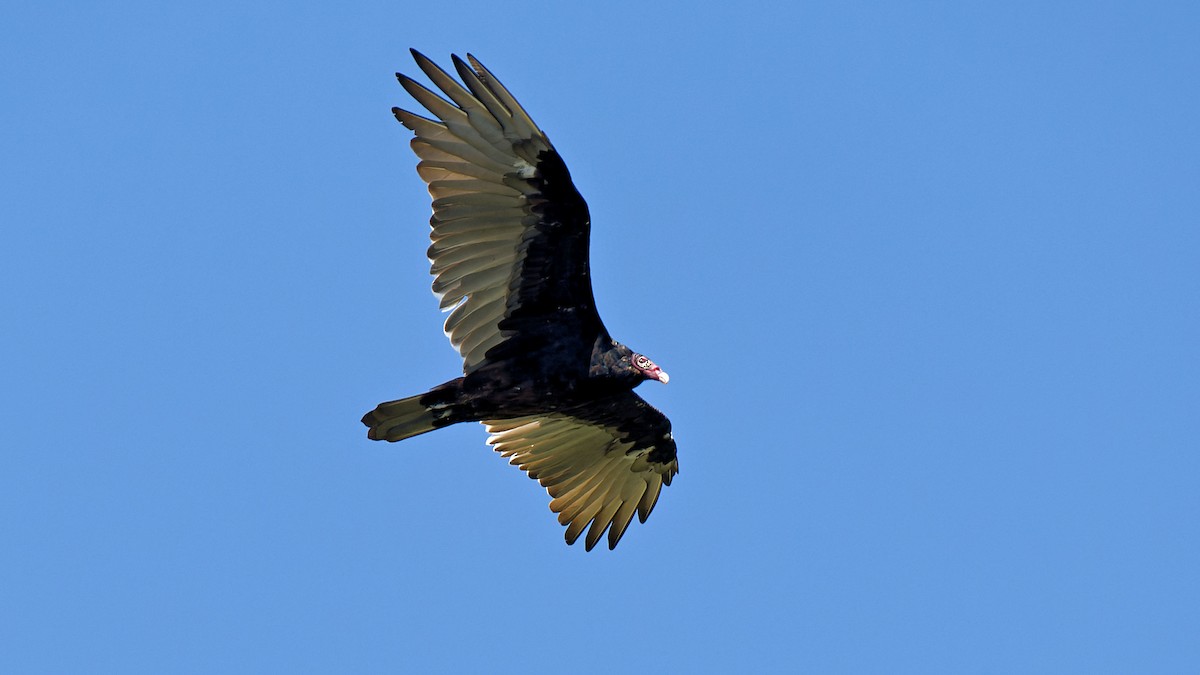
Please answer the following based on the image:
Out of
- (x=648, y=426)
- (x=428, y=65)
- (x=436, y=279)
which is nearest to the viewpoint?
(x=428, y=65)

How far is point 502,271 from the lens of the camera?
31.9ft

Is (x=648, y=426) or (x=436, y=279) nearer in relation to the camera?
(x=436, y=279)

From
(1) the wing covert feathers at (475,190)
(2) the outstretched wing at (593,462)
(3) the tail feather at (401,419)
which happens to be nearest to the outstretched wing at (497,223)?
(1) the wing covert feathers at (475,190)

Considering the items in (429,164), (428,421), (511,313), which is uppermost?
(429,164)

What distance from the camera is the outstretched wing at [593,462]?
10836 mm

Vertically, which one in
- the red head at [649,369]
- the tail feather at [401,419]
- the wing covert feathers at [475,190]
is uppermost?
the wing covert feathers at [475,190]

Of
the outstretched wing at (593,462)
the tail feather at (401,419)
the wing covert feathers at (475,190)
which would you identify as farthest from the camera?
the outstretched wing at (593,462)

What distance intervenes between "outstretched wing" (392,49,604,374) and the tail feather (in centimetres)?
42

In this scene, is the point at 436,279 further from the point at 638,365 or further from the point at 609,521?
the point at 609,521

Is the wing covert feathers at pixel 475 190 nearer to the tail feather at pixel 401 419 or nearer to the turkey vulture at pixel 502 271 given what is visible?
the turkey vulture at pixel 502 271

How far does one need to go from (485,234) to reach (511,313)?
53 centimetres

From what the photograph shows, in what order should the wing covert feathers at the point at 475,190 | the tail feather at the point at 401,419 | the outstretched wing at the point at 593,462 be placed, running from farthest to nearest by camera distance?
the outstretched wing at the point at 593,462 → the tail feather at the point at 401,419 → the wing covert feathers at the point at 475,190

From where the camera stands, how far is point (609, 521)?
36.1 feet

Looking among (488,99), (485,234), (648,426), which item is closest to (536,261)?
(485,234)
